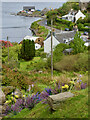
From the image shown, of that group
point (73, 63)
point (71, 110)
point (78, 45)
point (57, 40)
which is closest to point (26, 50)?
point (57, 40)

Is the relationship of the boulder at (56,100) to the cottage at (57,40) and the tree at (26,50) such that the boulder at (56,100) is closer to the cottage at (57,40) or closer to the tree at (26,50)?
Result: the tree at (26,50)

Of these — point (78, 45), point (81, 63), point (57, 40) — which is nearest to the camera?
point (81, 63)

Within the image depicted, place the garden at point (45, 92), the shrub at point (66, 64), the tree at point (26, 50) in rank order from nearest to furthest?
1. the garden at point (45, 92)
2. the shrub at point (66, 64)
3. the tree at point (26, 50)

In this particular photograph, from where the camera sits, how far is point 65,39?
14594mm

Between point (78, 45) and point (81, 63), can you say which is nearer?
point (81, 63)

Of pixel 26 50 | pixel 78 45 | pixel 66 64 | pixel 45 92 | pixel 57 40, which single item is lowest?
pixel 66 64

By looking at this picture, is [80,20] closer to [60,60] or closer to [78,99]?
[60,60]

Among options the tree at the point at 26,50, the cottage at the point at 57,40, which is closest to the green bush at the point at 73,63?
the tree at the point at 26,50

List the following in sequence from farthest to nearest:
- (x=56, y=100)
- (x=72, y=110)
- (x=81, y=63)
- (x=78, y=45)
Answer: (x=78, y=45), (x=81, y=63), (x=56, y=100), (x=72, y=110)

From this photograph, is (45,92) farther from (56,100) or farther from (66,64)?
→ (66,64)

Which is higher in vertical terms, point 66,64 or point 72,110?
point 72,110

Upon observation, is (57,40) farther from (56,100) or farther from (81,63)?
(56,100)

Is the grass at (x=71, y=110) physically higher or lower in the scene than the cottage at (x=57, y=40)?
lower

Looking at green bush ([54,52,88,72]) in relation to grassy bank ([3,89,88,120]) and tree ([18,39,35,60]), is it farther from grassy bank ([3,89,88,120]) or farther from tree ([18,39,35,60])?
grassy bank ([3,89,88,120])
